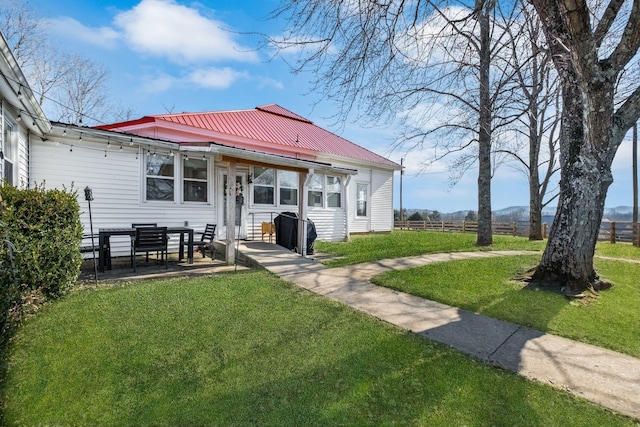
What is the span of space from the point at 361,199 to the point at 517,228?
14689 mm

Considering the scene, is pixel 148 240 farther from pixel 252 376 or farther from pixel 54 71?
pixel 54 71

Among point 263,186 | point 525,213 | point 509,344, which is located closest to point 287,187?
point 263,186

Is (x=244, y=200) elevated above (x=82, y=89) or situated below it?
below

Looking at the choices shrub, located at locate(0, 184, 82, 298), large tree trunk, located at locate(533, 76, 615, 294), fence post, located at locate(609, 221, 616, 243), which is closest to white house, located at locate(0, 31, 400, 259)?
shrub, located at locate(0, 184, 82, 298)

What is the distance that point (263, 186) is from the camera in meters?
11.5

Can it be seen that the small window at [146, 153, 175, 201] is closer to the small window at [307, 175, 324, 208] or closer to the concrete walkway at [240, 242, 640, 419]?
the small window at [307, 175, 324, 208]

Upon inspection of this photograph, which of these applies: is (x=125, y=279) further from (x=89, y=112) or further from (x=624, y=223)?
(x=89, y=112)

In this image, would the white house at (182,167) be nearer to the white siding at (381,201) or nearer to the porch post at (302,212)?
the porch post at (302,212)

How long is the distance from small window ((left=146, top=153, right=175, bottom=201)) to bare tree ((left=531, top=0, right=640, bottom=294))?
361 inches

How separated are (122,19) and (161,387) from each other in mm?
10565

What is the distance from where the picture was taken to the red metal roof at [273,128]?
36.8 feet

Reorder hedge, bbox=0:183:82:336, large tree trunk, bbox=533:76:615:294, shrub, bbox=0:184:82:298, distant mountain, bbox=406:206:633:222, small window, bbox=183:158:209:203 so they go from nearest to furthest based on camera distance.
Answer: hedge, bbox=0:183:82:336 → shrub, bbox=0:184:82:298 → large tree trunk, bbox=533:76:615:294 → small window, bbox=183:158:209:203 → distant mountain, bbox=406:206:633:222

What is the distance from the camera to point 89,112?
72.1ft

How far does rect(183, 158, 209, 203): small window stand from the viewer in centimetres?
969
